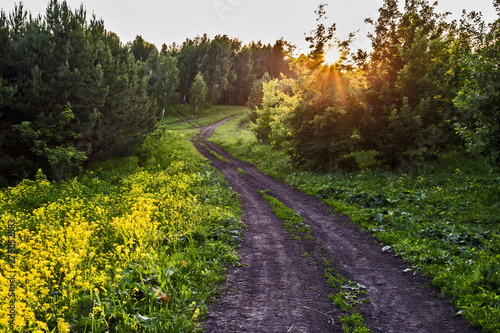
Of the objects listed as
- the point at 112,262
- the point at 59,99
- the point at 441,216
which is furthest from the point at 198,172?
the point at 441,216

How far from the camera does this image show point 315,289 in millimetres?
6480

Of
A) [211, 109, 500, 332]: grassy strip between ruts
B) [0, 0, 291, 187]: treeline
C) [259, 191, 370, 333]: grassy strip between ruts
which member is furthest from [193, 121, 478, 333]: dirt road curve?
[0, 0, 291, 187]: treeline

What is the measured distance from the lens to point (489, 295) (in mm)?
5559

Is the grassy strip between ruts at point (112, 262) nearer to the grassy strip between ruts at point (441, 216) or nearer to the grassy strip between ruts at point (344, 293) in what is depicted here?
the grassy strip between ruts at point (344, 293)

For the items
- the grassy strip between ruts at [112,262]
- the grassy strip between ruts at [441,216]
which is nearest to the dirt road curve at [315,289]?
the grassy strip between ruts at [441,216]

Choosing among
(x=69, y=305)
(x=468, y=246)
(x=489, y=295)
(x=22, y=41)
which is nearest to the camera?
(x=69, y=305)

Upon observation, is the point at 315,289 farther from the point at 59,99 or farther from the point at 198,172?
the point at 59,99

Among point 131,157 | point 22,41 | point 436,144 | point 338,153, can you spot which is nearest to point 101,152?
point 131,157

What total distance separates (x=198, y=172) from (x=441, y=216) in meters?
15.2

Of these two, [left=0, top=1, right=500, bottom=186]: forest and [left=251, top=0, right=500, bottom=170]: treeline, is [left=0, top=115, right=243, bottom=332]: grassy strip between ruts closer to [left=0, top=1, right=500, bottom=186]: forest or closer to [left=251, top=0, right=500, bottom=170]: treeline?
[left=0, top=1, right=500, bottom=186]: forest

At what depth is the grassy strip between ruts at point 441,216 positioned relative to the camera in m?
6.07

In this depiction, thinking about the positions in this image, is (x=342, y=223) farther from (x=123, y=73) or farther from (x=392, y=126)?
(x=123, y=73)

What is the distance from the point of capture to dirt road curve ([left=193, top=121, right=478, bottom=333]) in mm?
5273

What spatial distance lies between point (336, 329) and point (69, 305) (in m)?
4.97
